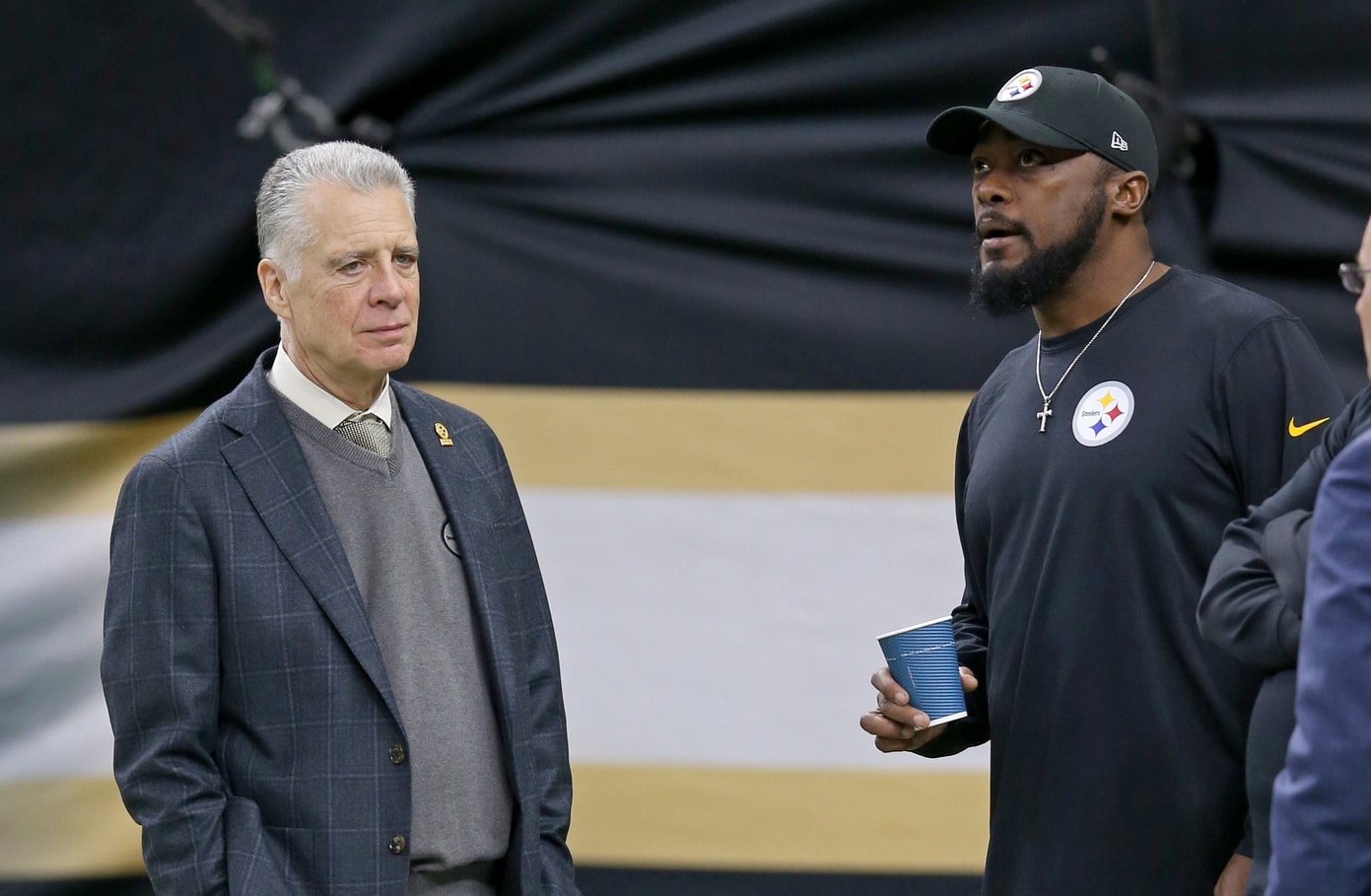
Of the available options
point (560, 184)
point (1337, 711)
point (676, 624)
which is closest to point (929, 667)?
point (1337, 711)

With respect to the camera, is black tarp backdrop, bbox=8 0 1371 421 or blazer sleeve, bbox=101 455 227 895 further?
black tarp backdrop, bbox=8 0 1371 421

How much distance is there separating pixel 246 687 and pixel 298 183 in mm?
621

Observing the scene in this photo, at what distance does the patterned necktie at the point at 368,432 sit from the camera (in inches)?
80.4

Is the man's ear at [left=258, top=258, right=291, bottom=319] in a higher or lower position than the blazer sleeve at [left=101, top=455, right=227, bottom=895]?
higher

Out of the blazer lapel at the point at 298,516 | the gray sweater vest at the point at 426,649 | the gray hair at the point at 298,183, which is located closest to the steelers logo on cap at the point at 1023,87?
the gray hair at the point at 298,183

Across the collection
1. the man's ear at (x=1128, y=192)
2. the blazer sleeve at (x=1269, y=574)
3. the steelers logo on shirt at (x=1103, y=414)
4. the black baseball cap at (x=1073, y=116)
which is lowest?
the blazer sleeve at (x=1269, y=574)

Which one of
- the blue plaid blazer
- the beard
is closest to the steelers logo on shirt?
the beard

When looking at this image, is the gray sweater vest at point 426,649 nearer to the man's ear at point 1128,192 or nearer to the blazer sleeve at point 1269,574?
the blazer sleeve at point 1269,574

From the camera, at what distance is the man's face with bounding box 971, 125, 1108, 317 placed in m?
2.14

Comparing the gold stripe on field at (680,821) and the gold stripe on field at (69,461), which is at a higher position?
the gold stripe on field at (69,461)

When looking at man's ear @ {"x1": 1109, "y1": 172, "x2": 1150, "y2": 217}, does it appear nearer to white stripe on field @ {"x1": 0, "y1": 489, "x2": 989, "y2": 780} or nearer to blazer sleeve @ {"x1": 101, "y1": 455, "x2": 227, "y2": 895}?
white stripe on field @ {"x1": 0, "y1": 489, "x2": 989, "y2": 780}

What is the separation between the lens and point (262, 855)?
6.01ft

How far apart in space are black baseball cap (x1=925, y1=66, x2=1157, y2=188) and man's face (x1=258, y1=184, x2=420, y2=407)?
78 centimetres

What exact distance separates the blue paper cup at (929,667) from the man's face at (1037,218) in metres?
0.47
